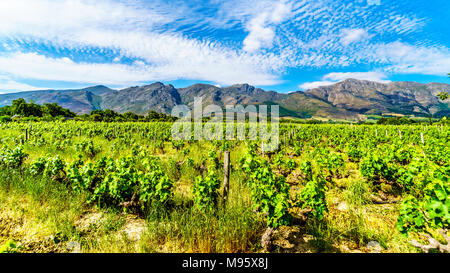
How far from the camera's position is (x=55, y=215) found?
14.6 feet

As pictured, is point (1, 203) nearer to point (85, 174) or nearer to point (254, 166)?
point (85, 174)

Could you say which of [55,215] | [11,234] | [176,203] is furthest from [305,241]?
[11,234]

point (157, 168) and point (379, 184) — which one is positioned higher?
point (157, 168)

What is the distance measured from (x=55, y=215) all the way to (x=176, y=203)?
9.55 feet

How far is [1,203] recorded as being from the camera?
199 inches

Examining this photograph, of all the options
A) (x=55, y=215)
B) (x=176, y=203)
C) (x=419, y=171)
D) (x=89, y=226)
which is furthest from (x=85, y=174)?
(x=419, y=171)

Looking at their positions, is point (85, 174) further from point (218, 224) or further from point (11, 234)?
point (218, 224)
